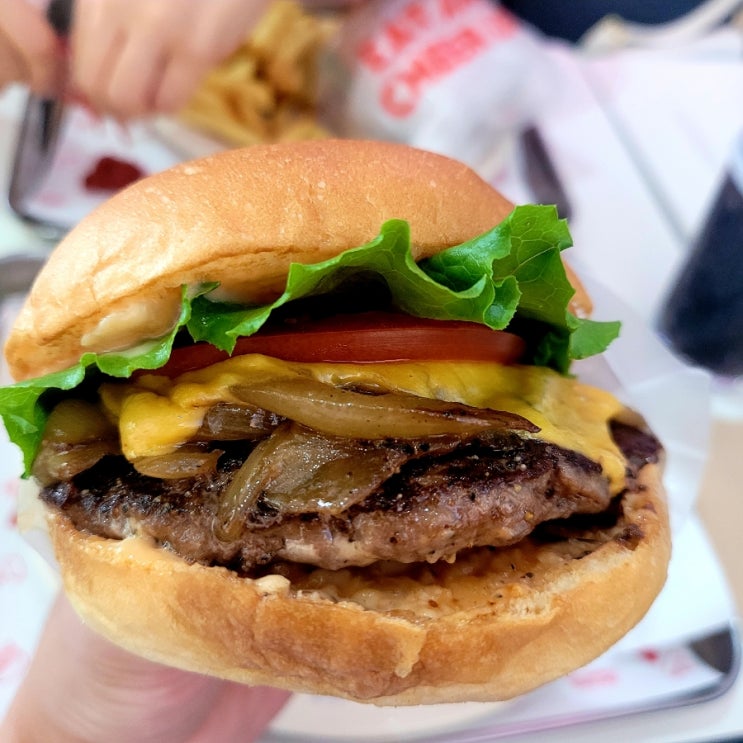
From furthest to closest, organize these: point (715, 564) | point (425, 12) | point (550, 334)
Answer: point (425, 12)
point (715, 564)
point (550, 334)

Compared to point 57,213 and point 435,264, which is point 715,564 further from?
point 57,213

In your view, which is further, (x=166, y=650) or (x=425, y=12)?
(x=425, y=12)

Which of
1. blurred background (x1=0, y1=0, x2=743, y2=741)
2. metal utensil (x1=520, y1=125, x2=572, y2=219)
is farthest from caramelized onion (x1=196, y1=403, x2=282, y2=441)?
metal utensil (x1=520, y1=125, x2=572, y2=219)

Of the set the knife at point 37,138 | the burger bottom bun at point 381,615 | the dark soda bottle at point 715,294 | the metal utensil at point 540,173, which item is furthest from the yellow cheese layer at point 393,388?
the knife at point 37,138

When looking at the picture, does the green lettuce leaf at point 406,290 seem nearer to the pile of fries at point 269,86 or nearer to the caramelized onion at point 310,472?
the caramelized onion at point 310,472

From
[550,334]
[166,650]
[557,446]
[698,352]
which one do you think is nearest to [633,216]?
[698,352]

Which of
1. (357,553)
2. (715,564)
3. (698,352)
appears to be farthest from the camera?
(698,352)

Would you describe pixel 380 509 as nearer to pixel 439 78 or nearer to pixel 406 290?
pixel 406 290
